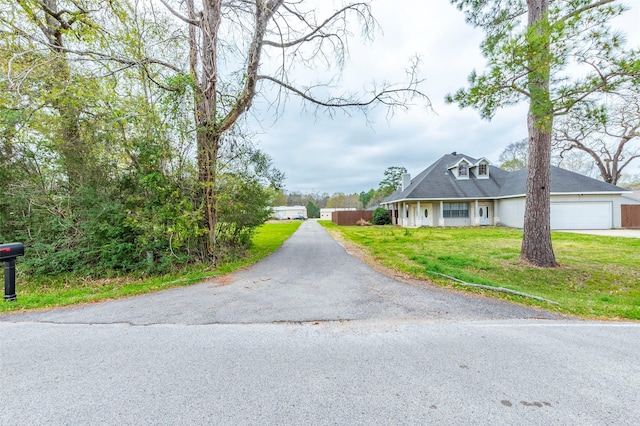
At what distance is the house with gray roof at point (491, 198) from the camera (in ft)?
58.5

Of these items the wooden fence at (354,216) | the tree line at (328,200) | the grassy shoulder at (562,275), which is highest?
the tree line at (328,200)

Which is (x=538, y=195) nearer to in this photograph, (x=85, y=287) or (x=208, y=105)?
(x=208, y=105)

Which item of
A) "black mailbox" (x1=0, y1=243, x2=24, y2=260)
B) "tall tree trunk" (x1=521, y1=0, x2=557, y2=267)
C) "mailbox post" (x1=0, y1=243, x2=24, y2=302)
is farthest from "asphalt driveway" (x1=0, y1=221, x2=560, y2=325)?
"tall tree trunk" (x1=521, y1=0, x2=557, y2=267)

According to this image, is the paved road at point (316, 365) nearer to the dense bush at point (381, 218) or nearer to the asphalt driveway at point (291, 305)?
the asphalt driveway at point (291, 305)

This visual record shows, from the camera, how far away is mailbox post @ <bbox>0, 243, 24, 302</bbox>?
4.47 meters

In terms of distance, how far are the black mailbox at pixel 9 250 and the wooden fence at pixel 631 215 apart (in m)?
29.8

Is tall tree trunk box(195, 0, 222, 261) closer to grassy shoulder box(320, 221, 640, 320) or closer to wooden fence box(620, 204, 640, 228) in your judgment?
grassy shoulder box(320, 221, 640, 320)

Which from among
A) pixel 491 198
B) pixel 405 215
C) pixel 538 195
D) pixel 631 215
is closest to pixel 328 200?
pixel 405 215

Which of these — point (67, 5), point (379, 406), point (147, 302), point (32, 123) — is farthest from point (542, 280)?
point (67, 5)

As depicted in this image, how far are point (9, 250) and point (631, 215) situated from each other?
30.4 meters

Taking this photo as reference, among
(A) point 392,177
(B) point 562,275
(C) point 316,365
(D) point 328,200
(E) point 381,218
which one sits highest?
(A) point 392,177

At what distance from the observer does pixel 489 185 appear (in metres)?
21.9

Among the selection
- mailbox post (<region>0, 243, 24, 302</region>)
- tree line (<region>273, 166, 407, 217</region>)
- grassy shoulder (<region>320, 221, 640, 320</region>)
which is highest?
tree line (<region>273, 166, 407, 217</region>)

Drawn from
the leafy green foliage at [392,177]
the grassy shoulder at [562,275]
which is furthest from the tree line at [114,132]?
the leafy green foliage at [392,177]
